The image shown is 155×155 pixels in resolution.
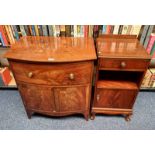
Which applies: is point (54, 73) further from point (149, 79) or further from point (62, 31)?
point (149, 79)

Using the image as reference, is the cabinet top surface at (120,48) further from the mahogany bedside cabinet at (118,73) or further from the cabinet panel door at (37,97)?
the cabinet panel door at (37,97)

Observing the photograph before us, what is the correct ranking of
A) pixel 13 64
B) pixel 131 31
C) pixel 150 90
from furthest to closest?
pixel 150 90
pixel 131 31
pixel 13 64

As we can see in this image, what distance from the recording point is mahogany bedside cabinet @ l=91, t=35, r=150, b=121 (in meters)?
1.00

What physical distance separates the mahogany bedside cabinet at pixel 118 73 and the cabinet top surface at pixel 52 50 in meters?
0.11

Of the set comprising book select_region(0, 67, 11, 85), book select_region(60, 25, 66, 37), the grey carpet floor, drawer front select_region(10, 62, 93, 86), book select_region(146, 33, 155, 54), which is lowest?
the grey carpet floor

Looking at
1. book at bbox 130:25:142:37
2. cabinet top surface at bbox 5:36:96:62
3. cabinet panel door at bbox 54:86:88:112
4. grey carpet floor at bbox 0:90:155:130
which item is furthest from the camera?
grey carpet floor at bbox 0:90:155:130

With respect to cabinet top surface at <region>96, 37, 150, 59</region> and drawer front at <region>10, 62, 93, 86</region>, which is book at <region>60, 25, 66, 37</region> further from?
drawer front at <region>10, 62, 93, 86</region>

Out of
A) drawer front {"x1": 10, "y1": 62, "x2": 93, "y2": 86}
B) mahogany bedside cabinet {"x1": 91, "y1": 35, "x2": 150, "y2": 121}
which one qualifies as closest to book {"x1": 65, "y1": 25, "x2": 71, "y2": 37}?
mahogany bedside cabinet {"x1": 91, "y1": 35, "x2": 150, "y2": 121}

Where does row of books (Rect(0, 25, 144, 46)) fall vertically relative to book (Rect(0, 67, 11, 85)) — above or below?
above

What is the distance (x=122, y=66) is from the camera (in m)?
1.02

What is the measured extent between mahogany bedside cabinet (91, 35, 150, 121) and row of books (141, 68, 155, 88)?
1.27 ft

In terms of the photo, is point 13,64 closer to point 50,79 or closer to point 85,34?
point 50,79
